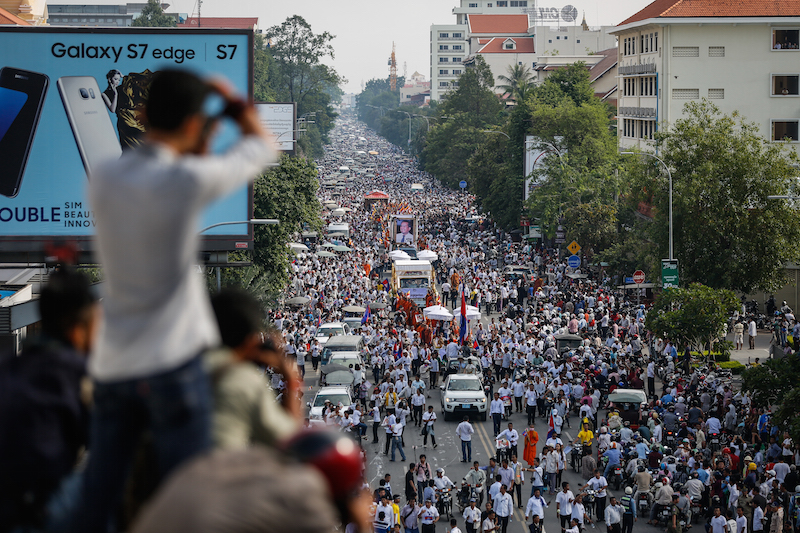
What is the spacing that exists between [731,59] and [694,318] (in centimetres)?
3454

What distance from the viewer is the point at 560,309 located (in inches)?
1531

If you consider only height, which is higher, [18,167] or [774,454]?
[18,167]

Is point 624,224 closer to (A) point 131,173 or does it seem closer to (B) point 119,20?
(A) point 131,173

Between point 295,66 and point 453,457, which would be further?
point 295,66

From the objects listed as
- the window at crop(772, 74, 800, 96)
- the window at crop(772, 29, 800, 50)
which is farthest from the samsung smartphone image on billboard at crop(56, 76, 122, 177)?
the window at crop(772, 29, 800, 50)

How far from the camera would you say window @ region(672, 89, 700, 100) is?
58844 mm

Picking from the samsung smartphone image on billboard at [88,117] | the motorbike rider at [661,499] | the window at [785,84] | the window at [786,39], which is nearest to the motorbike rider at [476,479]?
the motorbike rider at [661,499]

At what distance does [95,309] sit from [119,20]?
8076 inches

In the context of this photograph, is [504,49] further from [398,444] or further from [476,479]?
[476,479]

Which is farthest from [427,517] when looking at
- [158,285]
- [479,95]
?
[479,95]

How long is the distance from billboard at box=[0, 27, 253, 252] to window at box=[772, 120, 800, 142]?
128 ft

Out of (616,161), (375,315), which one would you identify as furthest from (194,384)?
(616,161)

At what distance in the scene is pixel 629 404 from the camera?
24.0 metres

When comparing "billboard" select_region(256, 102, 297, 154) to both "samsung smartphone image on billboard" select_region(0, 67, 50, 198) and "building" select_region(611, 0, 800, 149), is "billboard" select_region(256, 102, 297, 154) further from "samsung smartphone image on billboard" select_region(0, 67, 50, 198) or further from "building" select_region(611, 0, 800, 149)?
"samsung smartphone image on billboard" select_region(0, 67, 50, 198)
